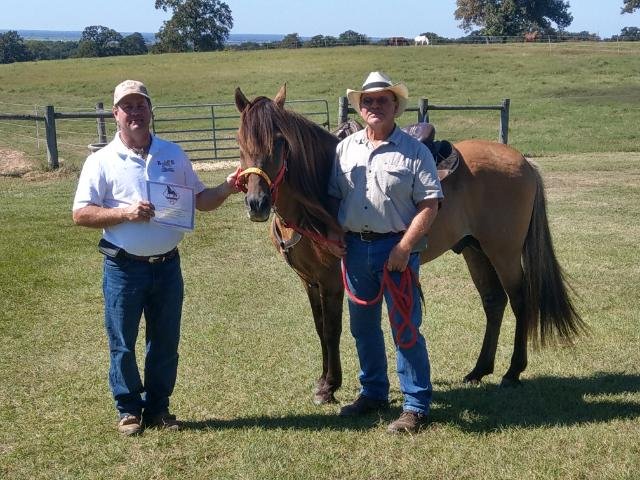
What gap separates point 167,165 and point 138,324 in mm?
927

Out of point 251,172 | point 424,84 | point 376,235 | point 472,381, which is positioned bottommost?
point 472,381

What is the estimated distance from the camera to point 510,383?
4.87 meters

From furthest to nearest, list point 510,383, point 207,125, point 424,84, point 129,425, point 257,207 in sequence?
point 424,84, point 207,125, point 510,383, point 129,425, point 257,207

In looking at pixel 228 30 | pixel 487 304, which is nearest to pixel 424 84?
pixel 487 304

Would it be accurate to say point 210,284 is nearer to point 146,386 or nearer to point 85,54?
point 146,386

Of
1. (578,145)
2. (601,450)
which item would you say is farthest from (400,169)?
(578,145)

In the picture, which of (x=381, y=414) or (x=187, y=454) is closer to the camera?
(x=187, y=454)

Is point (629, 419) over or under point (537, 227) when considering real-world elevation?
under

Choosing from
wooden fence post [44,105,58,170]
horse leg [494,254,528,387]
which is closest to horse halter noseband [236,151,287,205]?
horse leg [494,254,528,387]

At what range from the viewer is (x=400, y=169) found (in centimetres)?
373

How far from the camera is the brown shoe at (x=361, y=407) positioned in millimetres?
4324

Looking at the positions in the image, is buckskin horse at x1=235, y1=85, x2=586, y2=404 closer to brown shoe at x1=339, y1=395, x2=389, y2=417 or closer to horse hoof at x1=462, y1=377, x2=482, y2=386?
horse hoof at x1=462, y1=377, x2=482, y2=386

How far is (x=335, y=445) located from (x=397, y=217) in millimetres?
1300

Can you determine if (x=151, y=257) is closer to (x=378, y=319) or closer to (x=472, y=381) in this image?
(x=378, y=319)
